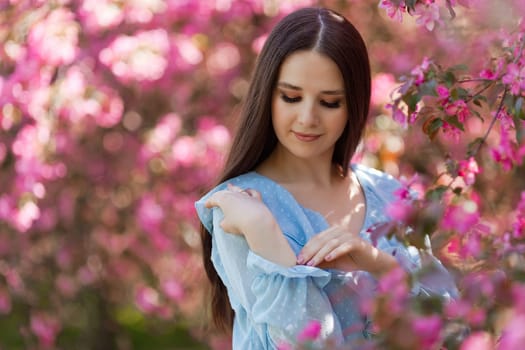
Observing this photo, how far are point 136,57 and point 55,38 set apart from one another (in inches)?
12.1

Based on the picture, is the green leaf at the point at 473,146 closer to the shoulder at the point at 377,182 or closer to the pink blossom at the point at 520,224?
the pink blossom at the point at 520,224

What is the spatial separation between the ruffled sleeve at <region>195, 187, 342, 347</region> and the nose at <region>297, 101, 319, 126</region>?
259mm

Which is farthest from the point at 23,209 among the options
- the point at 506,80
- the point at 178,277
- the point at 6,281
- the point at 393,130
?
the point at 506,80

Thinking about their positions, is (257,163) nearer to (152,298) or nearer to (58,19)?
(58,19)

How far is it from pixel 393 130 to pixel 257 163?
156 cm

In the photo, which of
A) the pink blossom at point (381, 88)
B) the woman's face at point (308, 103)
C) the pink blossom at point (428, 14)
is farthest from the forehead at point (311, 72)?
the pink blossom at point (381, 88)

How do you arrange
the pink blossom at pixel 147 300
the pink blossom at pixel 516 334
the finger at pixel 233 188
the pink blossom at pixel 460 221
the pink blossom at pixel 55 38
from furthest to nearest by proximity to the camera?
the pink blossom at pixel 147 300 < the pink blossom at pixel 55 38 < the finger at pixel 233 188 < the pink blossom at pixel 460 221 < the pink blossom at pixel 516 334

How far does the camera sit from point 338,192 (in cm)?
220

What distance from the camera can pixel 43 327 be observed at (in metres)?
4.21

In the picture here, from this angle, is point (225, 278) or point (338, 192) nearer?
point (225, 278)

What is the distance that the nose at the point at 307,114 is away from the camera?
6.37ft

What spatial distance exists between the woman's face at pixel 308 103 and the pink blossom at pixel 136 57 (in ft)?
5.44

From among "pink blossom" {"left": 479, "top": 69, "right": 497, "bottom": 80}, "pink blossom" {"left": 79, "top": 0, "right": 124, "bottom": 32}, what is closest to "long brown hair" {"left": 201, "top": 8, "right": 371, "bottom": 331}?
"pink blossom" {"left": 479, "top": 69, "right": 497, "bottom": 80}

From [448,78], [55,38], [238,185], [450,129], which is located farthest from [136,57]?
[448,78]
